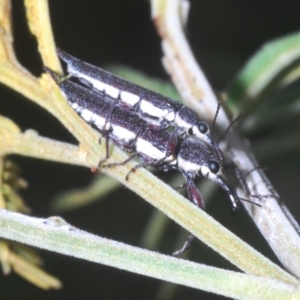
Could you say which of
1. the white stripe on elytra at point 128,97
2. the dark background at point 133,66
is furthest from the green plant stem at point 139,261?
the dark background at point 133,66

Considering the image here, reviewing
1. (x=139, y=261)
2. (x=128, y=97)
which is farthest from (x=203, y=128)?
(x=139, y=261)

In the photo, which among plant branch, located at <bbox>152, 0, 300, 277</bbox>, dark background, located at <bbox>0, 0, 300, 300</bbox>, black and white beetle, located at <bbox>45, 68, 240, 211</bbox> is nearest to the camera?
black and white beetle, located at <bbox>45, 68, 240, 211</bbox>

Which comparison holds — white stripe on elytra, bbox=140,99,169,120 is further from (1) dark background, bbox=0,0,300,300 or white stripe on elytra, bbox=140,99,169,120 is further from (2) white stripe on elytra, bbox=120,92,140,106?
A: (1) dark background, bbox=0,0,300,300

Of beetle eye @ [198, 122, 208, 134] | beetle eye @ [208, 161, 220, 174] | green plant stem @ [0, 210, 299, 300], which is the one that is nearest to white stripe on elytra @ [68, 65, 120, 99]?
beetle eye @ [198, 122, 208, 134]

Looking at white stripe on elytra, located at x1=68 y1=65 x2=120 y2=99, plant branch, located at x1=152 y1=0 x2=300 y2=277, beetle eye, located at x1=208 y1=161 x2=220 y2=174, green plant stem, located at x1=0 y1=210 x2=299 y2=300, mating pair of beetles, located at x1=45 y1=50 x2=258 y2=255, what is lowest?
green plant stem, located at x1=0 y1=210 x2=299 y2=300

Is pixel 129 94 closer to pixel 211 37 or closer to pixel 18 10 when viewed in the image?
pixel 18 10

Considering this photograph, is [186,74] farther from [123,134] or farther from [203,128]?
[123,134]

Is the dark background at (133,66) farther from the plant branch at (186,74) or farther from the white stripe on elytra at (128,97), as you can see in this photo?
the white stripe on elytra at (128,97)
